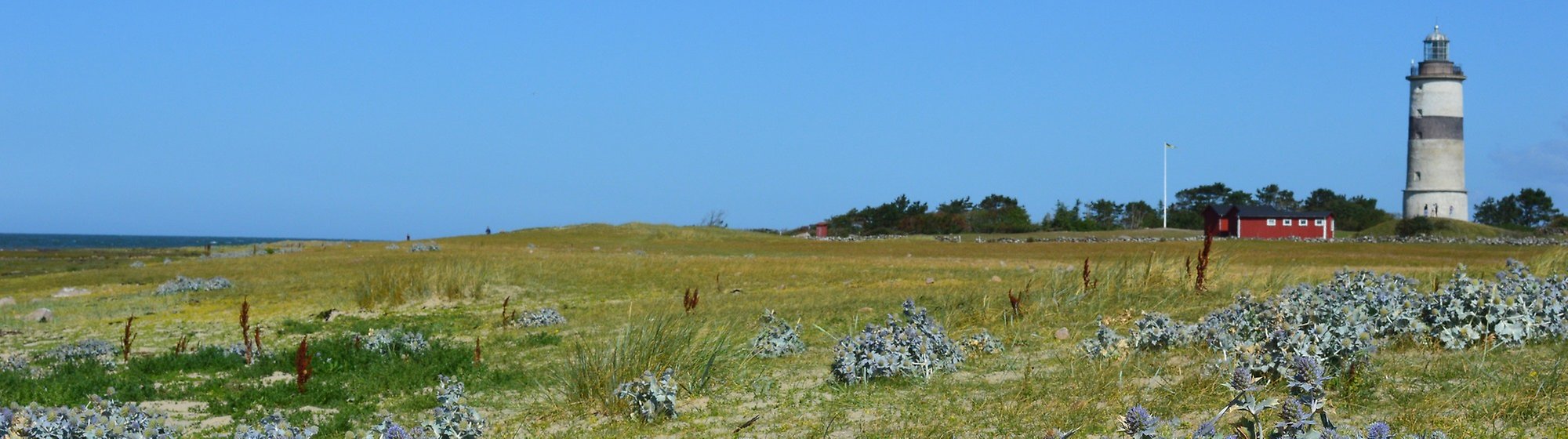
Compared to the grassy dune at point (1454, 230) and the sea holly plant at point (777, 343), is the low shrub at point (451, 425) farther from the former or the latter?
the grassy dune at point (1454, 230)

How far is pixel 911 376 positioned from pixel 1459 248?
117 feet

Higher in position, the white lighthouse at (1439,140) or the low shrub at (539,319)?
the white lighthouse at (1439,140)

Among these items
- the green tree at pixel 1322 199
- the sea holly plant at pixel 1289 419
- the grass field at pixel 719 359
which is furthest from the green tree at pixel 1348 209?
the sea holly plant at pixel 1289 419

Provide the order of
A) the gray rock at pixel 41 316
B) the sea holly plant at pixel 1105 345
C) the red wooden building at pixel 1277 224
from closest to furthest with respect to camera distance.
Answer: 1. the sea holly plant at pixel 1105 345
2. the gray rock at pixel 41 316
3. the red wooden building at pixel 1277 224

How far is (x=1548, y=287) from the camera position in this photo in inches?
364

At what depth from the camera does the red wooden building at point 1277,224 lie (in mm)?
64500

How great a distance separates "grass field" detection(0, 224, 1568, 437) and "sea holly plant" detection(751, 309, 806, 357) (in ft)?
0.45

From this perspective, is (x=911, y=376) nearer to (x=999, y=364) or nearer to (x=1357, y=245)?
(x=999, y=364)

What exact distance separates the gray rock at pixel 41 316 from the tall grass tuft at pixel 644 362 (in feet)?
39.1

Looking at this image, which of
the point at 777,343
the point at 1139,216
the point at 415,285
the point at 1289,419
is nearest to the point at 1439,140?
the point at 1139,216

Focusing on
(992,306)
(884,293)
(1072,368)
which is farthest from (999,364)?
(884,293)

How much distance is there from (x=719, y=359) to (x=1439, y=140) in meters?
66.6

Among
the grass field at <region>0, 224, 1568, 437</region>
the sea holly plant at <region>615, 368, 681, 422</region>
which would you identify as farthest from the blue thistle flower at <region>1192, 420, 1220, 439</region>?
the sea holly plant at <region>615, 368, 681, 422</region>

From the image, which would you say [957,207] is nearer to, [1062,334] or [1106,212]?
[1106,212]
